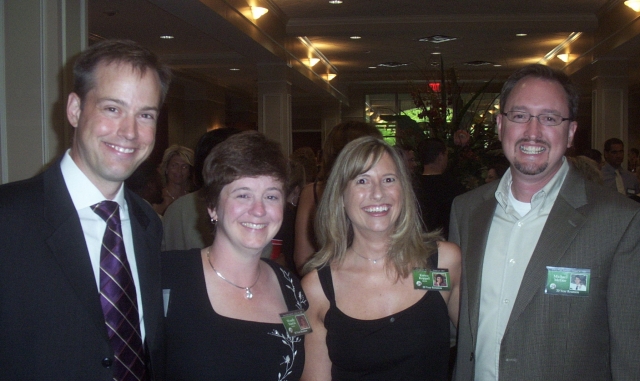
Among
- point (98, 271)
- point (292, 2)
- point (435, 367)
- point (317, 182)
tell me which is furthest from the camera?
point (292, 2)

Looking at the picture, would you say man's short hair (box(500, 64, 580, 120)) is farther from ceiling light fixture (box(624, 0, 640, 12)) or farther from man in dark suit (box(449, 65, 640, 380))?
ceiling light fixture (box(624, 0, 640, 12))

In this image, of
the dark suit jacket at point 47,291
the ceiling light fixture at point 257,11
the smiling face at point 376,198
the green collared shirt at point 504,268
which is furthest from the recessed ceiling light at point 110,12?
the green collared shirt at point 504,268

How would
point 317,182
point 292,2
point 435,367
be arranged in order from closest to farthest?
point 435,367 → point 317,182 → point 292,2

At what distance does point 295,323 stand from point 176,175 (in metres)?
3.17

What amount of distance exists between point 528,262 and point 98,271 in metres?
1.42

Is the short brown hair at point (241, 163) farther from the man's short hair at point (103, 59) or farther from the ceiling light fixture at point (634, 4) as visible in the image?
the ceiling light fixture at point (634, 4)

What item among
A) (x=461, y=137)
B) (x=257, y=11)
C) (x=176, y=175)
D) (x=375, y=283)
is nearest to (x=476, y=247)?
(x=375, y=283)

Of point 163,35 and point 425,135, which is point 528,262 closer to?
point 425,135

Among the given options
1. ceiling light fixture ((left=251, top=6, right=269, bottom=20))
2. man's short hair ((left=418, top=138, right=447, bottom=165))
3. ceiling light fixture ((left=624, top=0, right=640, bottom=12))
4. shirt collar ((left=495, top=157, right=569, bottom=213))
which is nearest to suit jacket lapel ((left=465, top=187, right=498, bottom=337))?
shirt collar ((left=495, top=157, right=569, bottom=213))

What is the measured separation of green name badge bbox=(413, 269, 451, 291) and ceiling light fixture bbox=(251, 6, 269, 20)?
245 inches

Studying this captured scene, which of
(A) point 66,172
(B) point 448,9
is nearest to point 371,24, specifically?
(B) point 448,9

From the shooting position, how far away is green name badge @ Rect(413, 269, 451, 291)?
7.34ft

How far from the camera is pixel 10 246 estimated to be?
1.40m

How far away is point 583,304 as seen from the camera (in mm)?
1923
